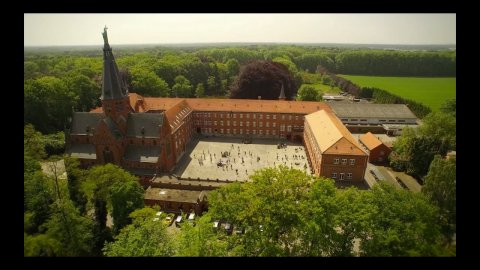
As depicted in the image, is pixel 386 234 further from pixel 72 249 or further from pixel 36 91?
pixel 36 91

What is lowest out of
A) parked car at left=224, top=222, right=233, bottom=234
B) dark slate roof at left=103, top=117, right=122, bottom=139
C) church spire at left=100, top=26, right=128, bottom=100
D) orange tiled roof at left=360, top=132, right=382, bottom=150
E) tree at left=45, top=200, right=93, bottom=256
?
parked car at left=224, top=222, right=233, bottom=234

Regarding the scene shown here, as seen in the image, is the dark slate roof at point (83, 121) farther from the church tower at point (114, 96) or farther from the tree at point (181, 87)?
the tree at point (181, 87)

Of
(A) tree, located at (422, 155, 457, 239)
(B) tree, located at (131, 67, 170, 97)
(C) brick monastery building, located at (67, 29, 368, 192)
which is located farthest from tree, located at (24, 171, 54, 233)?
(B) tree, located at (131, 67, 170, 97)

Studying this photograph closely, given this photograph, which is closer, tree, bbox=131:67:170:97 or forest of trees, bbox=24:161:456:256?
forest of trees, bbox=24:161:456:256

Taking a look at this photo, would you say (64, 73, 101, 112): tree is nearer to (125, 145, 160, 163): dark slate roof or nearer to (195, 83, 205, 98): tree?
(125, 145, 160, 163): dark slate roof

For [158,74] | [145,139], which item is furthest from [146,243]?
[158,74]

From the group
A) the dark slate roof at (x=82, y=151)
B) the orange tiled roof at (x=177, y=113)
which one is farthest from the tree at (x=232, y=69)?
the dark slate roof at (x=82, y=151)
